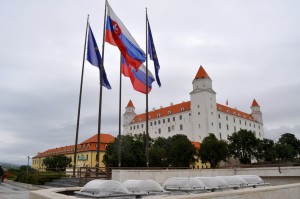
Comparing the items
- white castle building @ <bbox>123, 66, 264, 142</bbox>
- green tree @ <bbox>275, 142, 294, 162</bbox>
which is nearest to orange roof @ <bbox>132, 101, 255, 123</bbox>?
white castle building @ <bbox>123, 66, 264, 142</bbox>

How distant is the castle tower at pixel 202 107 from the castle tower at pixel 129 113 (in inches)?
1429

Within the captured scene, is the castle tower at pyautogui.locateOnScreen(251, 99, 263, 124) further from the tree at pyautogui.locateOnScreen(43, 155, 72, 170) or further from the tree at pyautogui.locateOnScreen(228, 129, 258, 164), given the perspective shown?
the tree at pyautogui.locateOnScreen(43, 155, 72, 170)

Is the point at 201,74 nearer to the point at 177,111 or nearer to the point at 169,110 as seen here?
the point at 177,111

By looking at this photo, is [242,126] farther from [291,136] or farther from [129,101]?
[129,101]

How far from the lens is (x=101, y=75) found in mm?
18938

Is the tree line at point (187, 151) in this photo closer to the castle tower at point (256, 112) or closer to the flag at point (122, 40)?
the flag at point (122, 40)

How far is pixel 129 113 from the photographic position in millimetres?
129125

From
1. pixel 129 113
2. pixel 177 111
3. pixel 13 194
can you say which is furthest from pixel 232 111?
pixel 13 194

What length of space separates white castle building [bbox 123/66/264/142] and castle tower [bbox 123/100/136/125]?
208 centimetres

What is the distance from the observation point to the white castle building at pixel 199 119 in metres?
97.0

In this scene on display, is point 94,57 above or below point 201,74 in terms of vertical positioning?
below

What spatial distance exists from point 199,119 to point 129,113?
40.9 m

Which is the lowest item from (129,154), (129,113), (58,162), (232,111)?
(58,162)

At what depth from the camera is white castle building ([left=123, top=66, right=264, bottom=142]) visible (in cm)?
9700
